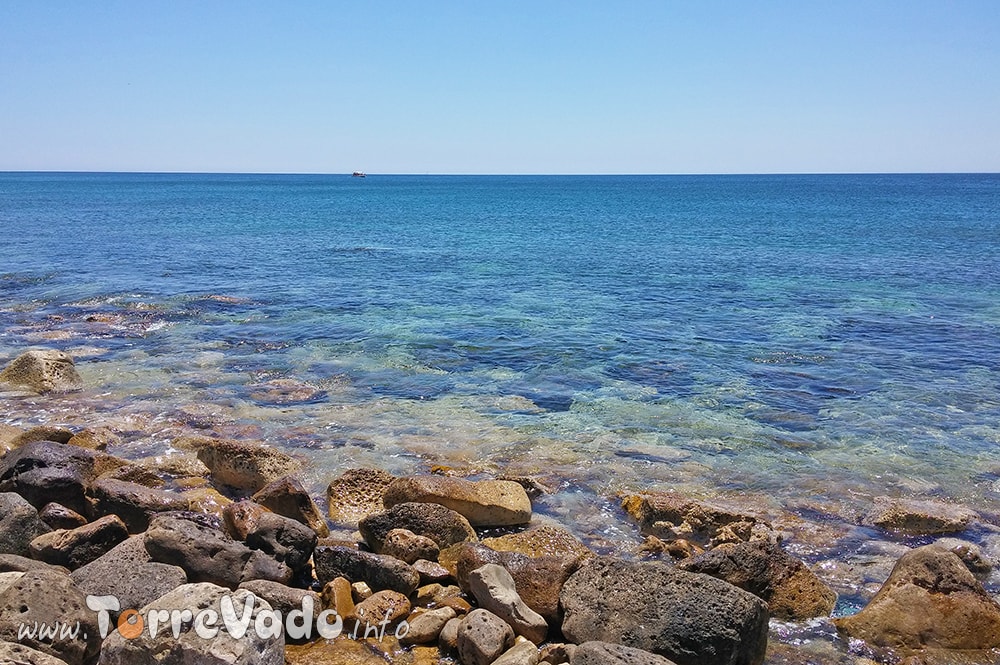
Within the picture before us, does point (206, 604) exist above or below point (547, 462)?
above

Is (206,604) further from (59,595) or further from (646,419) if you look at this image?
(646,419)

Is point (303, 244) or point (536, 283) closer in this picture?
point (536, 283)

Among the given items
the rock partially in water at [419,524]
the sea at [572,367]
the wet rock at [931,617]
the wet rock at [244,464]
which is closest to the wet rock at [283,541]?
the rock partially in water at [419,524]

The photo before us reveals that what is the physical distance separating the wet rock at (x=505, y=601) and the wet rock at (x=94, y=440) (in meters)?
8.13

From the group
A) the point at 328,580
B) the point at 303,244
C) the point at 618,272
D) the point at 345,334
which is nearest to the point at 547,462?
the point at 328,580

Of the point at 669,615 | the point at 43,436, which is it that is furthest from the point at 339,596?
the point at 43,436

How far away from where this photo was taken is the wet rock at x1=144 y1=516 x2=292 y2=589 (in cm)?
827

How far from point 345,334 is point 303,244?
28872 mm

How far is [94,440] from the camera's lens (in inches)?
526

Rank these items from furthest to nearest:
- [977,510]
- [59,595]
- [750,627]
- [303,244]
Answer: [303,244], [977,510], [750,627], [59,595]

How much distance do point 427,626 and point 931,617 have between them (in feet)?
17.2

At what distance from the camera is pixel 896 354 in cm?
2059

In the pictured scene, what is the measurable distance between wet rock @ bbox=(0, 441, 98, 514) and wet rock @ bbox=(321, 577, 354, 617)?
421cm

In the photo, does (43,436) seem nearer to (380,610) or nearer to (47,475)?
(47,475)
